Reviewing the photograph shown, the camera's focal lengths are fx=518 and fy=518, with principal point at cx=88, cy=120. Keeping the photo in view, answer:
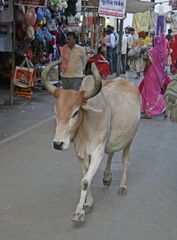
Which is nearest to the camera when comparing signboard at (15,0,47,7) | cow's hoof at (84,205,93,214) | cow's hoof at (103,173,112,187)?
cow's hoof at (84,205,93,214)

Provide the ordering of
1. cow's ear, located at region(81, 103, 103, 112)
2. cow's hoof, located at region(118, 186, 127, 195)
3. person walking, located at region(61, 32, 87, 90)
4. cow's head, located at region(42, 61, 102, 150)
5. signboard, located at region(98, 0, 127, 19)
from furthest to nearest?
signboard, located at region(98, 0, 127, 19) → person walking, located at region(61, 32, 87, 90) → cow's hoof, located at region(118, 186, 127, 195) → cow's ear, located at region(81, 103, 103, 112) → cow's head, located at region(42, 61, 102, 150)

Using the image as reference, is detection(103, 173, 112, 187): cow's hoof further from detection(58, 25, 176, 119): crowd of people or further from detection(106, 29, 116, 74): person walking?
detection(106, 29, 116, 74): person walking

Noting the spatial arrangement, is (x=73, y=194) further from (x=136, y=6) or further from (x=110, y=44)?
(x=110, y=44)

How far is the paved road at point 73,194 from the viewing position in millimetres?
4477

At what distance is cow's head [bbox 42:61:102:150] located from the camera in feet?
14.1

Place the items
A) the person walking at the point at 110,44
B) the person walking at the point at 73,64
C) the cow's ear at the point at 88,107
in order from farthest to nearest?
1. the person walking at the point at 110,44
2. the person walking at the point at 73,64
3. the cow's ear at the point at 88,107

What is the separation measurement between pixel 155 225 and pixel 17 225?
123 cm

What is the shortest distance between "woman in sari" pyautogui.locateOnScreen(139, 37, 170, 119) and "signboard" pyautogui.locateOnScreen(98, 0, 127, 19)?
2611 millimetres

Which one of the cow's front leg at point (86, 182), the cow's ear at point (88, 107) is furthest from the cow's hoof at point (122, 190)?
the cow's ear at point (88, 107)

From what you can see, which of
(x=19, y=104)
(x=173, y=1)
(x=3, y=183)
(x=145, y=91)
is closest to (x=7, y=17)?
(x=19, y=104)

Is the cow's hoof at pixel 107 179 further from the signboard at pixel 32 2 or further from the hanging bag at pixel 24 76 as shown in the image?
the hanging bag at pixel 24 76

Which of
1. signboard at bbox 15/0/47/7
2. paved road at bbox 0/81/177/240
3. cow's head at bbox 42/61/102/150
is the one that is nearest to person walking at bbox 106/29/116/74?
signboard at bbox 15/0/47/7

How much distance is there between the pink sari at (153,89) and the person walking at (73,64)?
2.12 m

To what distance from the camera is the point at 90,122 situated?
4652mm
